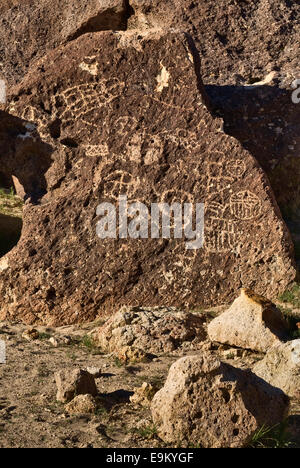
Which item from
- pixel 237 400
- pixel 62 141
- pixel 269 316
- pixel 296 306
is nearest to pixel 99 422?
pixel 237 400

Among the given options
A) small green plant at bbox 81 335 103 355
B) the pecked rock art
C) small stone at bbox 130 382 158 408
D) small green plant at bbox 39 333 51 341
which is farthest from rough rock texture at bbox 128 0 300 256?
small stone at bbox 130 382 158 408

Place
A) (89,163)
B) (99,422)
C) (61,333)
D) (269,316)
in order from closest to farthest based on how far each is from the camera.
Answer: (99,422) < (269,316) < (61,333) < (89,163)

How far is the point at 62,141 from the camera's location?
610 cm

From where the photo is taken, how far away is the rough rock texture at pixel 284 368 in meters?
4.32

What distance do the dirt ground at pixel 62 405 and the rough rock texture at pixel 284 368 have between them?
9 centimetres

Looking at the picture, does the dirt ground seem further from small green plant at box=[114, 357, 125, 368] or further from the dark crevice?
the dark crevice

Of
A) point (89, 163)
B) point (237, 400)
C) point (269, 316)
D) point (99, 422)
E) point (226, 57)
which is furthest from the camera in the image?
point (226, 57)

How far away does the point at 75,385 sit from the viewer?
4.25 meters

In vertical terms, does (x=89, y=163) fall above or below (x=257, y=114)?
below

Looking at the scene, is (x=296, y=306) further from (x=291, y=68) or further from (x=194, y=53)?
(x=291, y=68)

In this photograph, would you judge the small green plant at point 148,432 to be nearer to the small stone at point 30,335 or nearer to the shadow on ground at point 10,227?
the small stone at point 30,335

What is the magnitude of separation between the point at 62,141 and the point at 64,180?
282 millimetres

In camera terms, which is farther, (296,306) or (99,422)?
(296,306)

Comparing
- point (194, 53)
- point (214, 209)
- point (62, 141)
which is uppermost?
point (194, 53)
